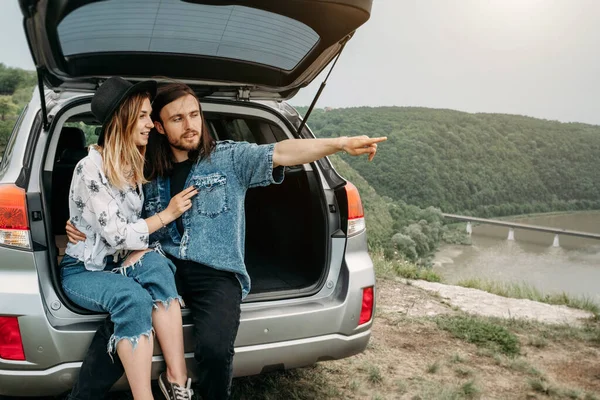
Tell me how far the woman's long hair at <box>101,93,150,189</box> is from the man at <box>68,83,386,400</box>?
0.13m

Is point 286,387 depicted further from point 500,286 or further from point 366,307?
point 500,286

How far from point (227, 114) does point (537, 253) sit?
76.4m

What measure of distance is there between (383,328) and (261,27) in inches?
105

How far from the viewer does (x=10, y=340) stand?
191 cm

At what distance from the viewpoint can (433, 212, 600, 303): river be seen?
6188 cm

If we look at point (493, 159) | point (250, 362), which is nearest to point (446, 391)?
point (250, 362)

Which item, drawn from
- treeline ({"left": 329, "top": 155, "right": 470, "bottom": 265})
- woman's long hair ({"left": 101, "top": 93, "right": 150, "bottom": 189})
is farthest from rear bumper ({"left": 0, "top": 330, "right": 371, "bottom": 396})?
treeline ({"left": 329, "top": 155, "right": 470, "bottom": 265})

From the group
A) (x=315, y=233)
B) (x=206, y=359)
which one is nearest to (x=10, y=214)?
(x=206, y=359)

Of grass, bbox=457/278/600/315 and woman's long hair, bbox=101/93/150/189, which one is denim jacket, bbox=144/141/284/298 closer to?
woman's long hair, bbox=101/93/150/189

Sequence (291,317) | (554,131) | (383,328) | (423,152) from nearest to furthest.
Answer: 1. (291,317)
2. (383,328)
3. (423,152)
4. (554,131)

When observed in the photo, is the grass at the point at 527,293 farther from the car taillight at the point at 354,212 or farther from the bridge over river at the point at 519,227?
the bridge over river at the point at 519,227

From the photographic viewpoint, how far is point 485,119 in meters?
71.0

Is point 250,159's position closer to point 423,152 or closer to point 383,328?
point 383,328

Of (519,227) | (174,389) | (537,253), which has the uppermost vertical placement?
(174,389)
